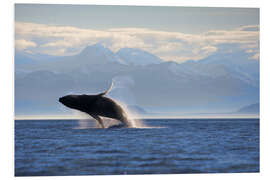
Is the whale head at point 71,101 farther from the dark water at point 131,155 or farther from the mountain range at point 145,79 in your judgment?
the mountain range at point 145,79

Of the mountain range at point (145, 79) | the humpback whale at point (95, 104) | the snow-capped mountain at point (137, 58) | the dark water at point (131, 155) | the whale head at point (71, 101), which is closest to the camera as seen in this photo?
the dark water at point (131, 155)

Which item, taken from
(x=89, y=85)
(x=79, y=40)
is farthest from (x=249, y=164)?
(x=89, y=85)

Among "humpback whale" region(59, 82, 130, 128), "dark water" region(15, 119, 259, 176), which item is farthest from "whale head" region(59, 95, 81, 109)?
"dark water" region(15, 119, 259, 176)

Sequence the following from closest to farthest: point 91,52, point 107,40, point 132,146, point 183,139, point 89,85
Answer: point 132,146, point 183,139, point 107,40, point 91,52, point 89,85

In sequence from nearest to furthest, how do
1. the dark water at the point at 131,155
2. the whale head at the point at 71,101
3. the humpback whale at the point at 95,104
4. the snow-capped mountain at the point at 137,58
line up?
the dark water at the point at 131,155 → the whale head at the point at 71,101 → the humpback whale at the point at 95,104 → the snow-capped mountain at the point at 137,58

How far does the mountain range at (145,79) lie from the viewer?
40.9 meters

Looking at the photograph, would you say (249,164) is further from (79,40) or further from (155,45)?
(79,40)


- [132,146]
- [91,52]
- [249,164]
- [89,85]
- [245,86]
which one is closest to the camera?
[249,164]

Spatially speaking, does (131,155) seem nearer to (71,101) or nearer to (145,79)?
(71,101)

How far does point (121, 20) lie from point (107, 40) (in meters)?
5.90

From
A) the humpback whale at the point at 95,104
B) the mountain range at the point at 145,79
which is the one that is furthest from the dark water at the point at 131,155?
the mountain range at the point at 145,79

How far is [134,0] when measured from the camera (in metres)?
23.9

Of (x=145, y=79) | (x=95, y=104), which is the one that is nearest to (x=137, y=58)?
(x=145, y=79)

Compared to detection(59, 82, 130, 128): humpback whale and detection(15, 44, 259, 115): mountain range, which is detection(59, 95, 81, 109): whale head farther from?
detection(15, 44, 259, 115): mountain range
